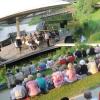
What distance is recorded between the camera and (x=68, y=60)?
513 inches

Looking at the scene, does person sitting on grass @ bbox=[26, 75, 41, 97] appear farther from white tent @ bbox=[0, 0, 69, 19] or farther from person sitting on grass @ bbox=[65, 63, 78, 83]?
white tent @ bbox=[0, 0, 69, 19]

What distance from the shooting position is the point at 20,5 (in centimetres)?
1689

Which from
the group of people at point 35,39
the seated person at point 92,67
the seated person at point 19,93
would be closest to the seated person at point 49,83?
the seated person at point 19,93

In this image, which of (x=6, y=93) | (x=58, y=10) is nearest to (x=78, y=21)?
(x=58, y=10)

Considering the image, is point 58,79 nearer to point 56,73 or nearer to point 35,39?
point 56,73

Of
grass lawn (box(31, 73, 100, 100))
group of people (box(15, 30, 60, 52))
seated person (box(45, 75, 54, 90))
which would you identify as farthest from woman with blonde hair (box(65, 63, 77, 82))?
group of people (box(15, 30, 60, 52))

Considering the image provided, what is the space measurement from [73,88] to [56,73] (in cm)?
60

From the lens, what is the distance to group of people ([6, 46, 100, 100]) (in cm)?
1056

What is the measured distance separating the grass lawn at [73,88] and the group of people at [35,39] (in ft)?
16.5

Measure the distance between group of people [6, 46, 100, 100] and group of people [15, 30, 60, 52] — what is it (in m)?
2.33

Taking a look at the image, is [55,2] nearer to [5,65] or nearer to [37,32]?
[37,32]

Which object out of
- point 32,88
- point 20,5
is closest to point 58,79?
point 32,88

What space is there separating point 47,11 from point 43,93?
802 cm

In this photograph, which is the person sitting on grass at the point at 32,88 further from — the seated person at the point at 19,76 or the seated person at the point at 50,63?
the seated person at the point at 50,63
